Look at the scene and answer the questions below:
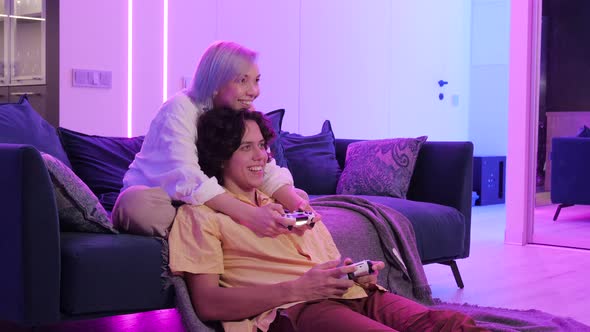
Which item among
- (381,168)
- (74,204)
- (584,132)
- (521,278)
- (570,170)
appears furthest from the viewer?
(570,170)

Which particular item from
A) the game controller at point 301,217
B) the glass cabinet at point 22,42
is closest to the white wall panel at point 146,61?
the glass cabinet at point 22,42

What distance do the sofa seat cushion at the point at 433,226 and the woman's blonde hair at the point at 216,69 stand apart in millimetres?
1353

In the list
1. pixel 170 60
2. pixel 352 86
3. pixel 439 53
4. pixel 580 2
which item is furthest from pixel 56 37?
pixel 439 53

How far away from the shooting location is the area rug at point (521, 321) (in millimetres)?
2934

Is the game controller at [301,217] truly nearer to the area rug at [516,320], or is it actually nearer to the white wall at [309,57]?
the area rug at [516,320]

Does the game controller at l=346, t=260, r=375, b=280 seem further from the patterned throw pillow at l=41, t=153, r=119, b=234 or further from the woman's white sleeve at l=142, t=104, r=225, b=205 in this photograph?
the patterned throw pillow at l=41, t=153, r=119, b=234

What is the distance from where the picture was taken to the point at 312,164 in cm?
428

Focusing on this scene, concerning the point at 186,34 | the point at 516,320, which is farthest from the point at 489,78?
the point at 516,320

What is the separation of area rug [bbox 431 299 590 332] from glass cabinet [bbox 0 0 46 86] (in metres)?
3.03

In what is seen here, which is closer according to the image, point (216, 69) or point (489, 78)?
point (216, 69)

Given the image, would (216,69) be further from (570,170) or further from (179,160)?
(570,170)

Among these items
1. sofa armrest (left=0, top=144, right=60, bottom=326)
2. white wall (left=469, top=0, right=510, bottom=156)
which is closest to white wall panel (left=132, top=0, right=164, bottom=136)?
sofa armrest (left=0, top=144, right=60, bottom=326)

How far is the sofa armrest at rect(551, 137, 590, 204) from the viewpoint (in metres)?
5.46

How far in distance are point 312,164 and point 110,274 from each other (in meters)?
2.00
